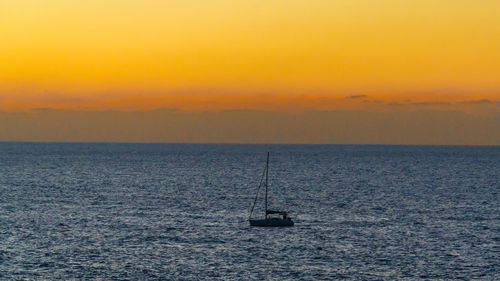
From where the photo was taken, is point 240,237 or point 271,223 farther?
point 271,223

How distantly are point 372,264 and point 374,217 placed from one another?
41660 mm

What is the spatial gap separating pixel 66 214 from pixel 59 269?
158 feet

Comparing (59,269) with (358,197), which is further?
(358,197)

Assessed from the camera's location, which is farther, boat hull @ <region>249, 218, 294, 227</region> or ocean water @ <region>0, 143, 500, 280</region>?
boat hull @ <region>249, 218, 294, 227</region>

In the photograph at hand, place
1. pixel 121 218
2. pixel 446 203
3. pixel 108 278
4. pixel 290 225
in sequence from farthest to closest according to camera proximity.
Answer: pixel 446 203
pixel 121 218
pixel 290 225
pixel 108 278

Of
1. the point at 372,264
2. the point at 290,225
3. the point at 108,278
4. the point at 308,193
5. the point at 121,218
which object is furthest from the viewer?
the point at 308,193

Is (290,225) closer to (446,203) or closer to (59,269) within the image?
(59,269)

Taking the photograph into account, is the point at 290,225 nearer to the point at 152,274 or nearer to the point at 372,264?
the point at 372,264

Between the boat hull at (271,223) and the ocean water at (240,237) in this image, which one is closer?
the ocean water at (240,237)

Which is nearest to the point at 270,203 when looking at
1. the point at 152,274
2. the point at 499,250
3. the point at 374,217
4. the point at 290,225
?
the point at 374,217

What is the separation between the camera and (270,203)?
14938cm

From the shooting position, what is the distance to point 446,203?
143875mm

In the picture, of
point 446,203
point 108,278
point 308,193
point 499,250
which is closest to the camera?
point 108,278

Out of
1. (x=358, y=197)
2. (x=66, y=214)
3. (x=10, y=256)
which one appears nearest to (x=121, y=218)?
(x=66, y=214)
